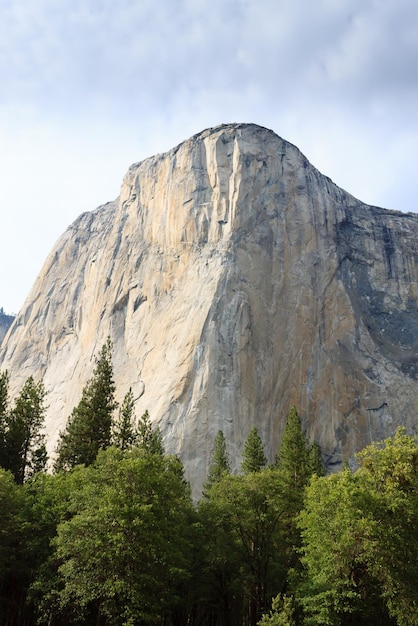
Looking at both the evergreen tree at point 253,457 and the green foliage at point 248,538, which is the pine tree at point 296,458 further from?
the green foliage at point 248,538

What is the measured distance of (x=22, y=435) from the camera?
35.9 meters

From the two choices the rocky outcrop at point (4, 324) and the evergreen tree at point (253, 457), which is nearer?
the evergreen tree at point (253, 457)

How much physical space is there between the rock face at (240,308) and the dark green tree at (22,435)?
1824 centimetres

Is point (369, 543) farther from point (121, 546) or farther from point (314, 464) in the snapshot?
point (314, 464)

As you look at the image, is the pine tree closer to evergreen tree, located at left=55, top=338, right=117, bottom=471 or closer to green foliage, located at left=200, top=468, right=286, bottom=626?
green foliage, located at left=200, top=468, right=286, bottom=626

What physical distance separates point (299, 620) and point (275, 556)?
322 centimetres

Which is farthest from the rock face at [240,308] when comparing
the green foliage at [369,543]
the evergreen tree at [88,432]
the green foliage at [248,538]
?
the green foliage at [369,543]

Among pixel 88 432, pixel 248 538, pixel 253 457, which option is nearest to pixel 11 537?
pixel 248 538

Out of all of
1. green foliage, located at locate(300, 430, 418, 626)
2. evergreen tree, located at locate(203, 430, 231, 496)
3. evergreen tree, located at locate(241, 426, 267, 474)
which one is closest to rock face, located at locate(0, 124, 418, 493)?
evergreen tree, located at locate(203, 430, 231, 496)

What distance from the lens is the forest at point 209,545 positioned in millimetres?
20672

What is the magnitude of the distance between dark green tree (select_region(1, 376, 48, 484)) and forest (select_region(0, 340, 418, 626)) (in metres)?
7.31

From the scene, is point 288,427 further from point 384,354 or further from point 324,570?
point 384,354

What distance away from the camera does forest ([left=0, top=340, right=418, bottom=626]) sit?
20672 millimetres

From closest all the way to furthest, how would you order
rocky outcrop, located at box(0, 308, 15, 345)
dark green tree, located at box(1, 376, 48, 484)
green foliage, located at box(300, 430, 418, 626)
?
green foliage, located at box(300, 430, 418, 626)
dark green tree, located at box(1, 376, 48, 484)
rocky outcrop, located at box(0, 308, 15, 345)
